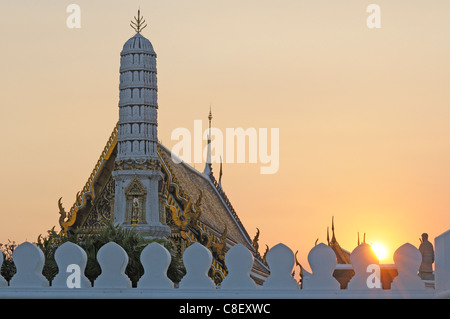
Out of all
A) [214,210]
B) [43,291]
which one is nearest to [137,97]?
[214,210]

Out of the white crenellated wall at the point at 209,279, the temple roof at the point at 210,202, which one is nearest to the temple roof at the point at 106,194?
the temple roof at the point at 210,202

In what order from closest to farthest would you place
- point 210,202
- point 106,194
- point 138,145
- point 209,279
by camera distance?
1. point 209,279
2. point 138,145
3. point 106,194
4. point 210,202

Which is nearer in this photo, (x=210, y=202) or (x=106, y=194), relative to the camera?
(x=106, y=194)

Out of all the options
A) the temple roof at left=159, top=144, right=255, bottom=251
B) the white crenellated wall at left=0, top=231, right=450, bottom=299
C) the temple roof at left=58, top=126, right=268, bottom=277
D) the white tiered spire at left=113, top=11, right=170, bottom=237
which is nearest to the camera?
the white crenellated wall at left=0, top=231, right=450, bottom=299

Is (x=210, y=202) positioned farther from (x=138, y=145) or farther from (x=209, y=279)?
(x=209, y=279)

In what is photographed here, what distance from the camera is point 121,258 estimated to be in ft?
39.1

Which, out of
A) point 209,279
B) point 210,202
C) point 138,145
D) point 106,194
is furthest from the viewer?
point 210,202

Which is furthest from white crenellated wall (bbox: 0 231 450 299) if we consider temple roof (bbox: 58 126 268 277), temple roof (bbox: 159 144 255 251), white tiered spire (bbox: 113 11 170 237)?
temple roof (bbox: 159 144 255 251)

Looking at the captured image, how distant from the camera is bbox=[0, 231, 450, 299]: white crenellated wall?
462 inches

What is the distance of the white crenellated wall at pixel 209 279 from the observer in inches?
462

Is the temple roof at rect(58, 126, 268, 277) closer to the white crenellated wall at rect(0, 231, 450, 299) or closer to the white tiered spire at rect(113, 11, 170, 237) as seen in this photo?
the white tiered spire at rect(113, 11, 170, 237)

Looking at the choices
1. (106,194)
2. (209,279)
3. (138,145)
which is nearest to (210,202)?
(106,194)

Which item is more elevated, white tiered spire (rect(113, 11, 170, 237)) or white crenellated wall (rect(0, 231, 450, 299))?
white tiered spire (rect(113, 11, 170, 237))

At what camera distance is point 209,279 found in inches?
469
